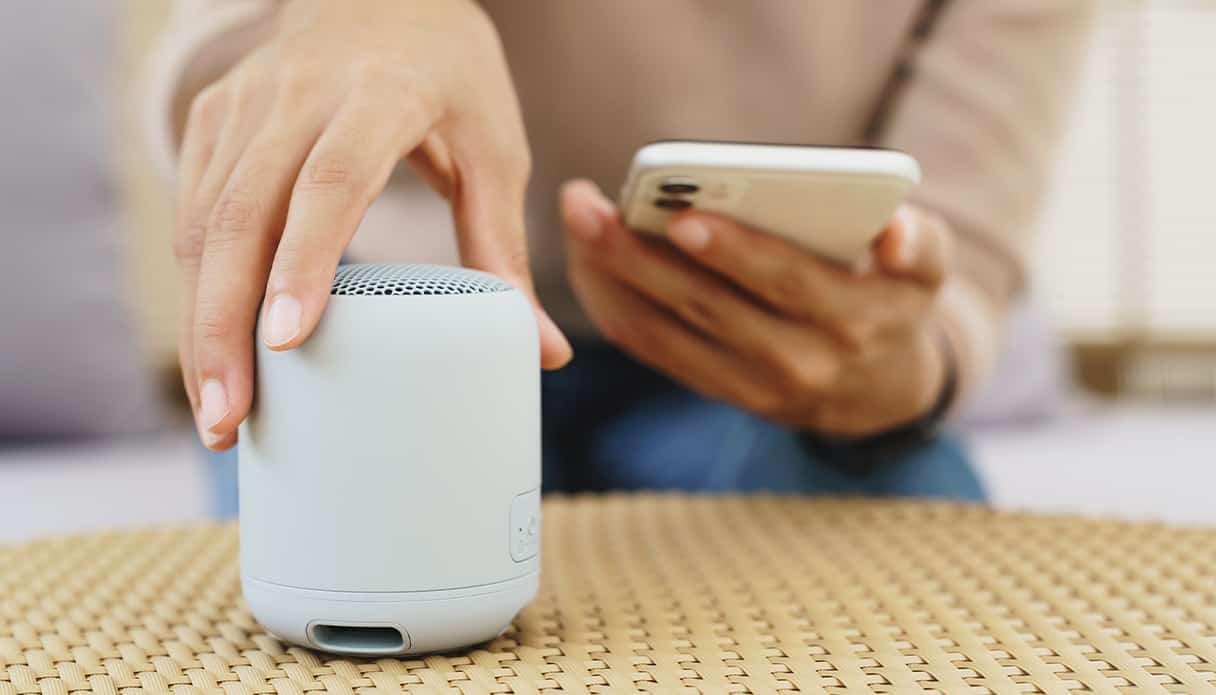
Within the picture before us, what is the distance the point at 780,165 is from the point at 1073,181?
5.35 ft

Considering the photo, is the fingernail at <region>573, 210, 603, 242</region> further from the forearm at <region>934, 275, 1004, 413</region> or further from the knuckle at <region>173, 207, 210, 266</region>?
the forearm at <region>934, 275, 1004, 413</region>

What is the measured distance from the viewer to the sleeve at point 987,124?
1.01 m

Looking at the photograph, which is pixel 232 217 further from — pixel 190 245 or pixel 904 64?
pixel 904 64

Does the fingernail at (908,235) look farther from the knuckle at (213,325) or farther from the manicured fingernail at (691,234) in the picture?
the knuckle at (213,325)

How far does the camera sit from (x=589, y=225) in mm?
688

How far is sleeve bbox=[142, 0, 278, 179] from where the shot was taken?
826 mm

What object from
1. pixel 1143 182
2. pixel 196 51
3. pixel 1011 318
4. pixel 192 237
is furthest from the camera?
pixel 1143 182

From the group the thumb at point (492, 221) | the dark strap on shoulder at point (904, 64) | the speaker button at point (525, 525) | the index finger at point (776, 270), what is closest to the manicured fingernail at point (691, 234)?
the index finger at point (776, 270)

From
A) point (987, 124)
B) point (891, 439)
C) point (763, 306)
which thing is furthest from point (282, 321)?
point (987, 124)

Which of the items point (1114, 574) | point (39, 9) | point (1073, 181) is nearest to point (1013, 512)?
point (1114, 574)

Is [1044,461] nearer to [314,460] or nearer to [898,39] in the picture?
[898,39]

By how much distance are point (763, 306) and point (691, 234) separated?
0.14 meters

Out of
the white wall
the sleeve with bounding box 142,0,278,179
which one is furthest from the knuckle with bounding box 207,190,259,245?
the white wall

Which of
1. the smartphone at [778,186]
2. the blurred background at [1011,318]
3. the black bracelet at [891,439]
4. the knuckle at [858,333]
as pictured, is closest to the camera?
the smartphone at [778,186]
